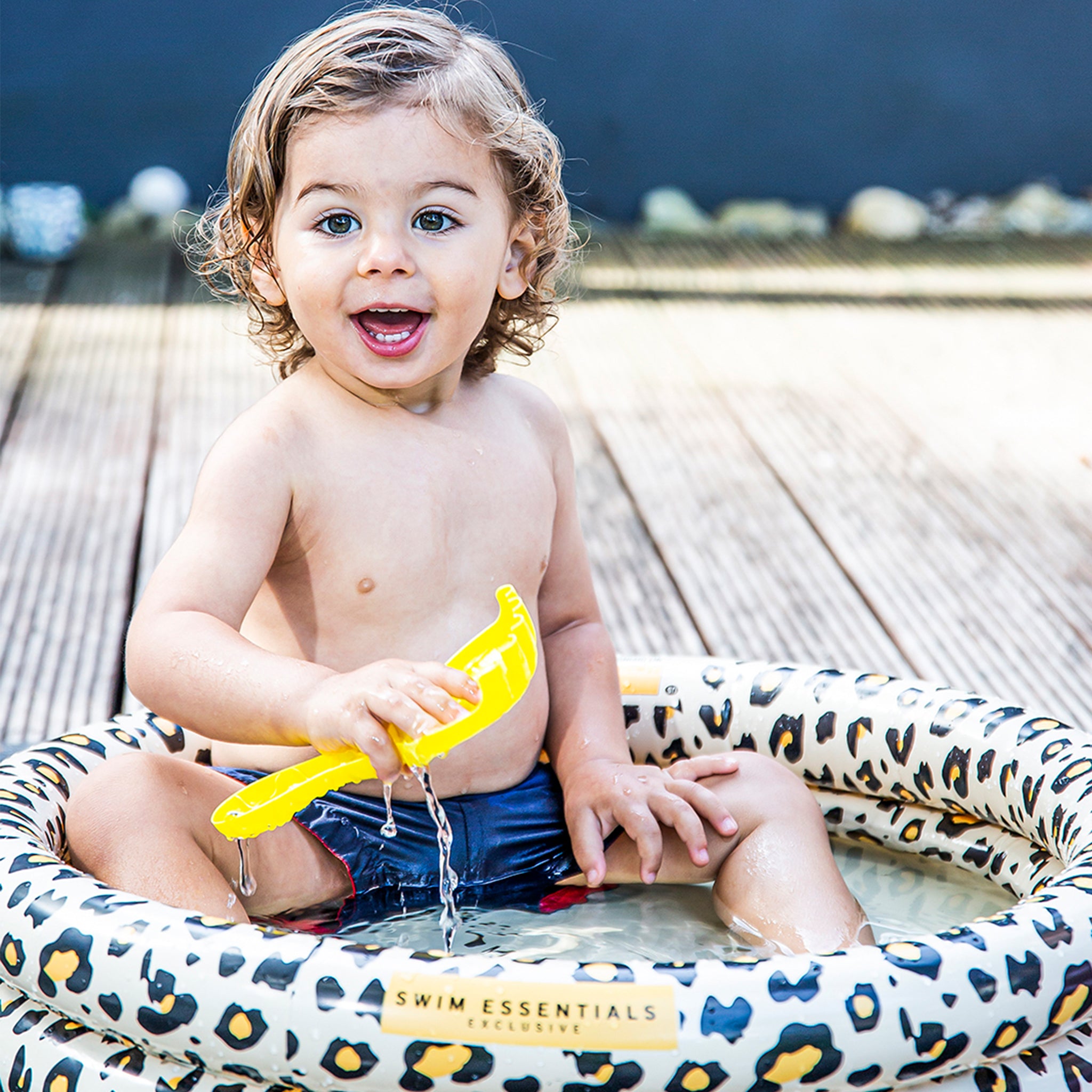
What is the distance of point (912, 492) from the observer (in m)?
3.21

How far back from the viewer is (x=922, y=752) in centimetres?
178

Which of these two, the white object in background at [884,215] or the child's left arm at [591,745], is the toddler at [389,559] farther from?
the white object in background at [884,215]

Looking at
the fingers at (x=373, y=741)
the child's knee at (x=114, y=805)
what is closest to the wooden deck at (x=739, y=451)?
the child's knee at (x=114, y=805)

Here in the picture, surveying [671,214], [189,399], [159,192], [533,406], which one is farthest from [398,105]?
[671,214]

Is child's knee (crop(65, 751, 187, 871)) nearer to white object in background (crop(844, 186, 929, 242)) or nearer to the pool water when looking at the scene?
the pool water

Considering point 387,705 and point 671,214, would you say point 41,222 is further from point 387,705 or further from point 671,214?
point 387,705

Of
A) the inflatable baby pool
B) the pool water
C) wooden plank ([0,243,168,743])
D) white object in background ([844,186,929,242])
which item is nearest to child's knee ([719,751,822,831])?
the pool water

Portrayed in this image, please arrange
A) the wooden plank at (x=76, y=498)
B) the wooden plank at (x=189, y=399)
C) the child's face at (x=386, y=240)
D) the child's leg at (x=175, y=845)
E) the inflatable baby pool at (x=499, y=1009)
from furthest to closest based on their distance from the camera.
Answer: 1. the wooden plank at (x=189, y=399)
2. the wooden plank at (x=76, y=498)
3. the child's face at (x=386, y=240)
4. the child's leg at (x=175, y=845)
5. the inflatable baby pool at (x=499, y=1009)

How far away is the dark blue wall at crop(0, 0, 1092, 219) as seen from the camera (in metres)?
5.06

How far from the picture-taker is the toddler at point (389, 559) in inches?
57.5

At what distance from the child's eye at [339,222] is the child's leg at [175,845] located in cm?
55

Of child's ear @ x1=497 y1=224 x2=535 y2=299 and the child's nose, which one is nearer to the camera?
the child's nose

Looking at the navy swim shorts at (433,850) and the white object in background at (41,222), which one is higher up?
the navy swim shorts at (433,850)

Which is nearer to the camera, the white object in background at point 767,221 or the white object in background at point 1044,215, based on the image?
the white object in background at point 767,221
